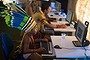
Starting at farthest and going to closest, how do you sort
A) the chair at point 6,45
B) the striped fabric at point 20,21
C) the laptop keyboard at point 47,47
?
the laptop keyboard at point 47,47
the chair at point 6,45
the striped fabric at point 20,21

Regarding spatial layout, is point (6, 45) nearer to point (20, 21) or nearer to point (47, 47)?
point (47, 47)

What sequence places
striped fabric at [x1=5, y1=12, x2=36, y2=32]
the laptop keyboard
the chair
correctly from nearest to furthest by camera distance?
striped fabric at [x1=5, y1=12, x2=36, y2=32]
the chair
the laptop keyboard

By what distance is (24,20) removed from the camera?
6.24 ft

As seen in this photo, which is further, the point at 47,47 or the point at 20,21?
the point at 47,47

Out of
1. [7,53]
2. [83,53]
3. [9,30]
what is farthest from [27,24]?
[9,30]

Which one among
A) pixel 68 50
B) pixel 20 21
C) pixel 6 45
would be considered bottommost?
pixel 68 50

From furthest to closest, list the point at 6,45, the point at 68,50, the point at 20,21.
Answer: the point at 68,50 → the point at 6,45 → the point at 20,21

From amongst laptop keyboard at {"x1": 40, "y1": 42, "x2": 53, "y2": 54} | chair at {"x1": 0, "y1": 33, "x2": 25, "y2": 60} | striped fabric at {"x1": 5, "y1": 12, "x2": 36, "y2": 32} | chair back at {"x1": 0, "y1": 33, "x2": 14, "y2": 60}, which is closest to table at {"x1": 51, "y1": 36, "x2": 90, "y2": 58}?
laptop keyboard at {"x1": 40, "y1": 42, "x2": 53, "y2": 54}

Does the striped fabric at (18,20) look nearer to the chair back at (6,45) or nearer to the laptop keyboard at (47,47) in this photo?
the chair back at (6,45)

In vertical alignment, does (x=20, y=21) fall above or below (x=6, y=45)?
above

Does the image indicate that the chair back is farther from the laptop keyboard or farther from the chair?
the laptop keyboard

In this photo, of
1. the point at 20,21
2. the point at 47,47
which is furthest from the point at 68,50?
the point at 20,21

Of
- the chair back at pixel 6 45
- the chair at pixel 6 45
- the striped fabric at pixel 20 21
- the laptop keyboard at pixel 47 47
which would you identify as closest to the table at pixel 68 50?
the laptop keyboard at pixel 47 47

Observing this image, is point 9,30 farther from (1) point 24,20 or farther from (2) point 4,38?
(1) point 24,20
